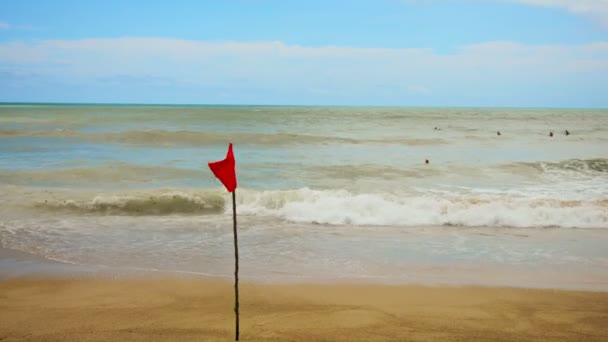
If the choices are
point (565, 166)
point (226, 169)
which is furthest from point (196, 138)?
point (226, 169)

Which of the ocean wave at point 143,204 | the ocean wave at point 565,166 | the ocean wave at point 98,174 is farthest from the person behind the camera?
the ocean wave at point 565,166

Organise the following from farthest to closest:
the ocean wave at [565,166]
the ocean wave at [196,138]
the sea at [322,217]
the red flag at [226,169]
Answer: the ocean wave at [196,138], the ocean wave at [565,166], the sea at [322,217], the red flag at [226,169]

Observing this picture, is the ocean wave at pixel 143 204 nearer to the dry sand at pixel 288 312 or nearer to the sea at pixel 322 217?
the sea at pixel 322 217

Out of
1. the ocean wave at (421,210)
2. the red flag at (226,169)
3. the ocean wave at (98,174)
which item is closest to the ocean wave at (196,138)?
the ocean wave at (98,174)

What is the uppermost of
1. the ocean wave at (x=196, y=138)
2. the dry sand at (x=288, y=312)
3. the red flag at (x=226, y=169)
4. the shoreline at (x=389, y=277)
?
the ocean wave at (x=196, y=138)

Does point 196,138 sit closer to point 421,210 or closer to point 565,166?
point 565,166

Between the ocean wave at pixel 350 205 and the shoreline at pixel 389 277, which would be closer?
the shoreline at pixel 389 277

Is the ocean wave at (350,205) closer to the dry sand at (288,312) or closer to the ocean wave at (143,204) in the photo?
the ocean wave at (143,204)

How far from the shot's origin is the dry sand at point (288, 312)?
17.4 feet

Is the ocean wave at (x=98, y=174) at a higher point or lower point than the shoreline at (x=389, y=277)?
higher

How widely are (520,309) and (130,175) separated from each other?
1503 centimetres

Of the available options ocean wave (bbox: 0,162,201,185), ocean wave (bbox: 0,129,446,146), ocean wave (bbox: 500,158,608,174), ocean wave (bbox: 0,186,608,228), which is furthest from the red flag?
ocean wave (bbox: 0,129,446,146)

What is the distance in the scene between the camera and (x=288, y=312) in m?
5.97

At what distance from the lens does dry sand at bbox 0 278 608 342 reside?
5309 mm
